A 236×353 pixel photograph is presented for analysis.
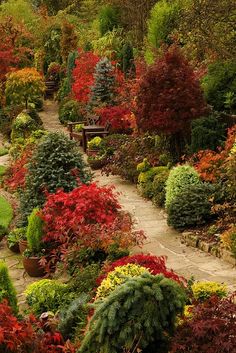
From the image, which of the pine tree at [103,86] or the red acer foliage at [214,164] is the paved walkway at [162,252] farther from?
the pine tree at [103,86]

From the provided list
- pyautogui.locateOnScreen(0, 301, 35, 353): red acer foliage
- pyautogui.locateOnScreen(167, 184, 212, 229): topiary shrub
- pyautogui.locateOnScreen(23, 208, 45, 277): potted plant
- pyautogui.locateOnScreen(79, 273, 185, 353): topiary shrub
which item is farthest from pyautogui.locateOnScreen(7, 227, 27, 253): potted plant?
pyautogui.locateOnScreen(79, 273, 185, 353): topiary shrub

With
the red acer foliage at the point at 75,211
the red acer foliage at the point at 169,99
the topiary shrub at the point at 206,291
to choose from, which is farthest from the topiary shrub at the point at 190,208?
the topiary shrub at the point at 206,291

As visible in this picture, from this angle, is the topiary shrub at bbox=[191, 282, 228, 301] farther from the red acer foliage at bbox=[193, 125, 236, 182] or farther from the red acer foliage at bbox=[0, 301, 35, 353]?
the red acer foliage at bbox=[193, 125, 236, 182]

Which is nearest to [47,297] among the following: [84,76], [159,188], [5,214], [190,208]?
[190,208]

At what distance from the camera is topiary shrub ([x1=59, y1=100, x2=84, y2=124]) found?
25112 millimetres

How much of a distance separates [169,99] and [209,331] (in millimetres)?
9879

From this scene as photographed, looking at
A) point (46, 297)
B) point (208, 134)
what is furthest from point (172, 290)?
point (208, 134)

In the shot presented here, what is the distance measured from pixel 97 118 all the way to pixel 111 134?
4.98 ft

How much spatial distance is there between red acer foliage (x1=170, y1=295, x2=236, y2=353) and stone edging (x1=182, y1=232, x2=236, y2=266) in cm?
404

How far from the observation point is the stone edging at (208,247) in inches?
421

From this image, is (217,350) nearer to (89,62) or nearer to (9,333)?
(9,333)

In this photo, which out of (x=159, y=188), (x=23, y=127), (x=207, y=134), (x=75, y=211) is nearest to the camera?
(x=75, y=211)

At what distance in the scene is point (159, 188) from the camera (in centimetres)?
1466

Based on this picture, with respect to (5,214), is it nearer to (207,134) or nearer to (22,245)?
(22,245)
